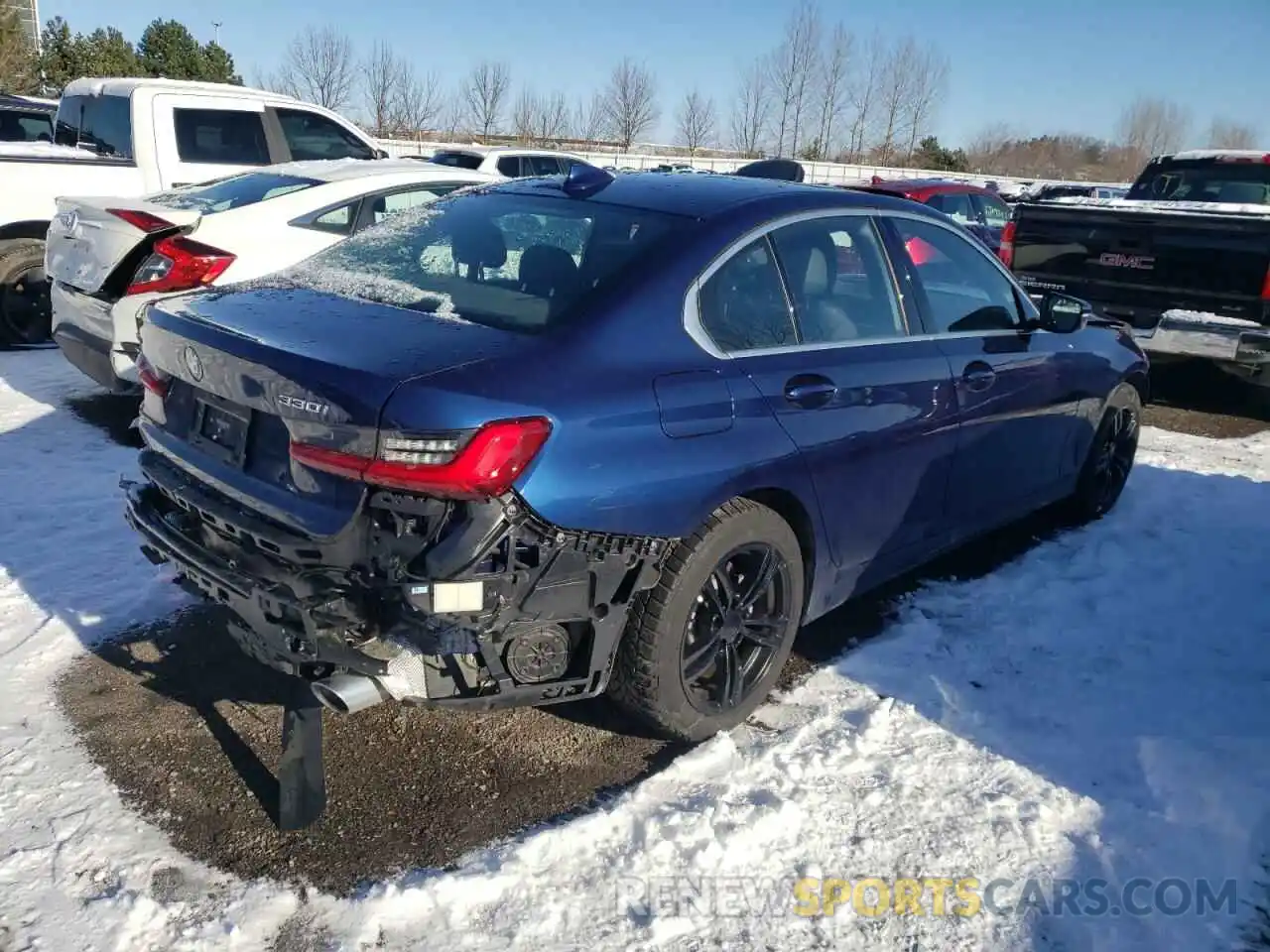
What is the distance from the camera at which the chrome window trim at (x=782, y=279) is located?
309 cm

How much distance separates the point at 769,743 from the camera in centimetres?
334

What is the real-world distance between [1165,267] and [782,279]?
18.2 ft

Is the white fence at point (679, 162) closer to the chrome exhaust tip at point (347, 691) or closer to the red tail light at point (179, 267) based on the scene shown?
the red tail light at point (179, 267)

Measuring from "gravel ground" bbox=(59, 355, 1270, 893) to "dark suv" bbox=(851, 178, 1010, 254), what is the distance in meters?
10.9

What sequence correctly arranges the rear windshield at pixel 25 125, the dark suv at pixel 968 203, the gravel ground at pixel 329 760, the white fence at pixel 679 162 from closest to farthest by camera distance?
the gravel ground at pixel 329 760, the rear windshield at pixel 25 125, the dark suv at pixel 968 203, the white fence at pixel 679 162

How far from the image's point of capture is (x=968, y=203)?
1423cm

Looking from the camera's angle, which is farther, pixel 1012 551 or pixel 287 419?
pixel 1012 551

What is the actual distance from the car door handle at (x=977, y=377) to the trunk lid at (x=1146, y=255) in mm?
4212

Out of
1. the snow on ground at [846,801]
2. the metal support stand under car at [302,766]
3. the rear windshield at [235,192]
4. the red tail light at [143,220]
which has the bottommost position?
the snow on ground at [846,801]

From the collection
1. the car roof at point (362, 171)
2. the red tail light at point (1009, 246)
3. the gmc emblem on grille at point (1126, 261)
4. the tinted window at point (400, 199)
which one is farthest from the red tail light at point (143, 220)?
the gmc emblem on grille at point (1126, 261)

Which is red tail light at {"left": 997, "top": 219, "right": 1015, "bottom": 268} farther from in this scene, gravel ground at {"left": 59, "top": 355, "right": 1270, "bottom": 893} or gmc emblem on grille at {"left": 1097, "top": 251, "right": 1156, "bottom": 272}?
gravel ground at {"left": 59, "top": 355, "right": 1270, "bottom": 893}

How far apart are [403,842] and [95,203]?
16.7ft

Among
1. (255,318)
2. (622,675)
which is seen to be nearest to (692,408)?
(622,675)

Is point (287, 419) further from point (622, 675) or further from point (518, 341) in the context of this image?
point (622, 675)
